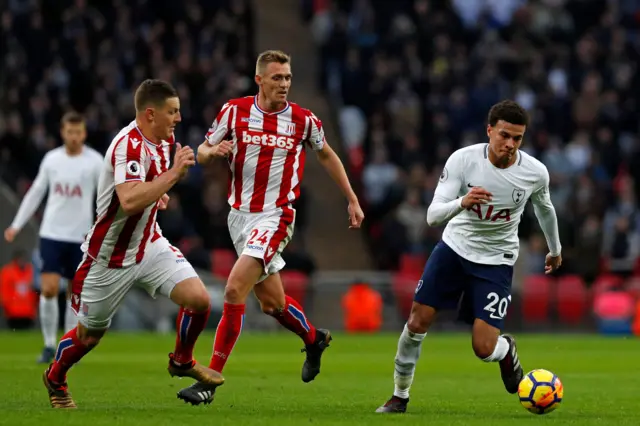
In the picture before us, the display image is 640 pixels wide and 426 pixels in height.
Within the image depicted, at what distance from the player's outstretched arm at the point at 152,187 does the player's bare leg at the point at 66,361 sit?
3.40 feet

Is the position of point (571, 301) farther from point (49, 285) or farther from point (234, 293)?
point (234, 293)

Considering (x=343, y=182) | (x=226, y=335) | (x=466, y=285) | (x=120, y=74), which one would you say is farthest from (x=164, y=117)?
(x=120, y=74)

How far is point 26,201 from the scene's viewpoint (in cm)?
1451

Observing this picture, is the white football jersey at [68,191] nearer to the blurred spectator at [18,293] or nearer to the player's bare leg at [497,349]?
the player's bare leg at [497,349]

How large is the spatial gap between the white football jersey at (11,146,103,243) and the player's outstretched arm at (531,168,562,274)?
5.86 meters

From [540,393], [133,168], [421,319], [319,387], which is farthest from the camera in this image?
[319,387]

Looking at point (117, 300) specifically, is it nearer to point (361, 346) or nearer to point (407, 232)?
point (361, 346)

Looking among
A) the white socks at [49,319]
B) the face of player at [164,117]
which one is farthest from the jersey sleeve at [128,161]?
the white socks at [49,319]

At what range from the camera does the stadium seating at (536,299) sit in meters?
24.3

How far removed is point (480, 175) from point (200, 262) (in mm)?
13929

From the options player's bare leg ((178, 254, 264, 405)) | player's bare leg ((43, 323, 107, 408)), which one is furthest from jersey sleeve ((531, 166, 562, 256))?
player's bare leg ((43, 323, 107, 408))

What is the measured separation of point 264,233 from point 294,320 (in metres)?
0.91

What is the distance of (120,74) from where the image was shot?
25891 mm

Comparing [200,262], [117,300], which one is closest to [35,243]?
[200,262]
